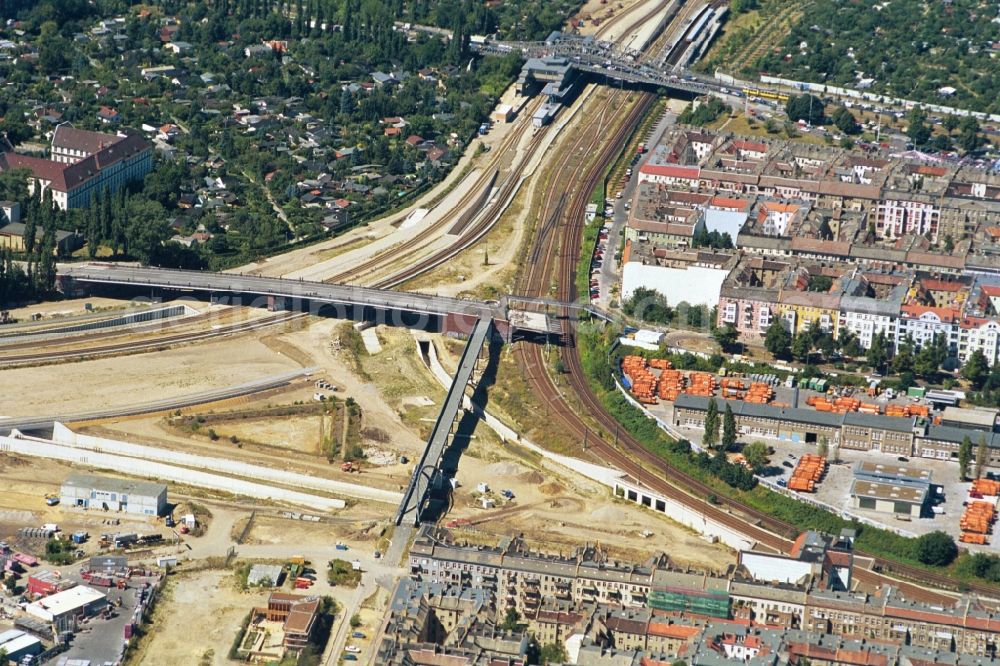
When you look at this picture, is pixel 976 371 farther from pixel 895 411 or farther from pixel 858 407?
pixel 858 407

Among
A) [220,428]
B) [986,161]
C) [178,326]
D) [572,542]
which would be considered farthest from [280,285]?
[986,161]

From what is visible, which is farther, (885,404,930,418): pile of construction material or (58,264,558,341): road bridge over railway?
(58,264,558,341): road bridge over railway

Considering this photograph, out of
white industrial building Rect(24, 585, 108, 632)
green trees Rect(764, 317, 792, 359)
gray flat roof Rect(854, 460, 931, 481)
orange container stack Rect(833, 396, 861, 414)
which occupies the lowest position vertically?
white industrial building Rect(24, 585, 108, 632)

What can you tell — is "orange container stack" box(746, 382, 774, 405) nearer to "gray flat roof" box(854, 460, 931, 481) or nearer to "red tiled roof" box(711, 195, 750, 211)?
"gray flat roof" box(854, 460, 931, 481)

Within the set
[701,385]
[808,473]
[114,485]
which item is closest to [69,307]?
[114,485]

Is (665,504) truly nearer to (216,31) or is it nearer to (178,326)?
(178,326)

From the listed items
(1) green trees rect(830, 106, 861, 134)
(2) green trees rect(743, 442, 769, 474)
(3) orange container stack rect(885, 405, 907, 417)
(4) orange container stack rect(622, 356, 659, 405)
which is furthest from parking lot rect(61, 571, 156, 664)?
(1) green trees rect(830, 106, 861, 134)

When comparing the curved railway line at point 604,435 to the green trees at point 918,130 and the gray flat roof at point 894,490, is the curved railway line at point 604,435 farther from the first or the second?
the green trees at point 918,130
